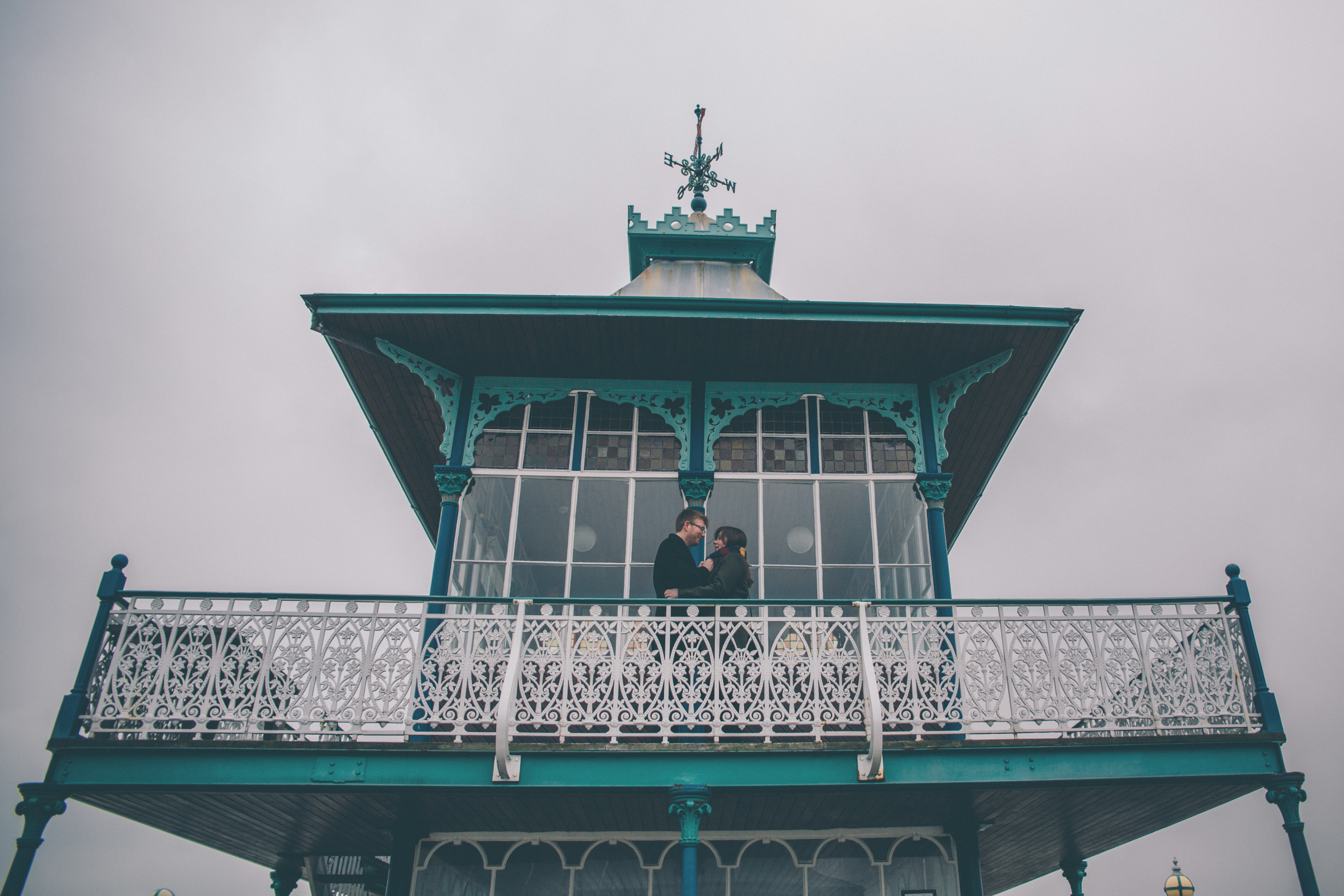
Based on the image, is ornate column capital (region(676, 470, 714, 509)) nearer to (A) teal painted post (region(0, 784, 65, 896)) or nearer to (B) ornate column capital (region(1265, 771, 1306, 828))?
(B) ornate column capital (region(1265, 771, 1306, 828))

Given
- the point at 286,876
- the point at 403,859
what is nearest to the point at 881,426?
the point at 403,859

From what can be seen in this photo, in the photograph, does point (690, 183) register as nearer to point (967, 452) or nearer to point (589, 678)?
point (967, 452)

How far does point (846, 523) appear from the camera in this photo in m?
11.6

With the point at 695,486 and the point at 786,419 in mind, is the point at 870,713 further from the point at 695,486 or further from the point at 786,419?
the point at 786,419

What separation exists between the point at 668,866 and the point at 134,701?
5.00 meters

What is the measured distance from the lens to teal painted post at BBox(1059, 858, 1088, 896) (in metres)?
10.4

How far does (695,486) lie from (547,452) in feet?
6.22

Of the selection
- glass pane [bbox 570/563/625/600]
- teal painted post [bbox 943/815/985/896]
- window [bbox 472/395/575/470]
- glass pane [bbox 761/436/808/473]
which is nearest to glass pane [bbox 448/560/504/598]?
window [bbox 472/395/575/470]

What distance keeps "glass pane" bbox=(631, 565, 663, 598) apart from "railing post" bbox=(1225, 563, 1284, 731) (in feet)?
19.8

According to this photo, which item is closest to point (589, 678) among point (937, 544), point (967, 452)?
point (937, 544)

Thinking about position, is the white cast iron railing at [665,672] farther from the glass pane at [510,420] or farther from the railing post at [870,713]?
the glass pane at [510,420]

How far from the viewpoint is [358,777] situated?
729cm

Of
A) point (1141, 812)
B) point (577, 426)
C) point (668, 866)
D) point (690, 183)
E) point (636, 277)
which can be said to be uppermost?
point (690, 183)

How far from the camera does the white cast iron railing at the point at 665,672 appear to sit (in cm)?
732
